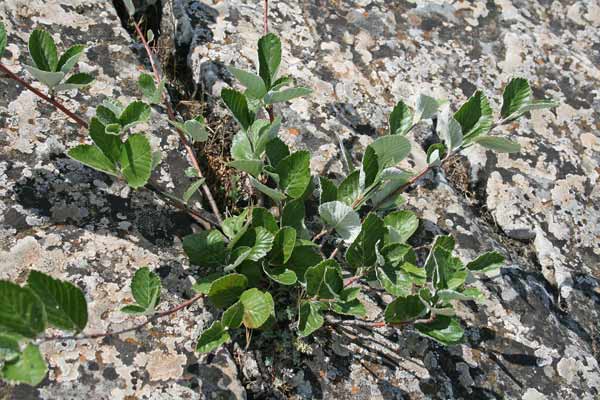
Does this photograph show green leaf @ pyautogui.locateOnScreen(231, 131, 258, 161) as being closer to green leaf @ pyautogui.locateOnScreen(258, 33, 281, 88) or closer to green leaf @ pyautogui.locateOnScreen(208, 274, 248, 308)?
green leaf @ pyautogui.locateOnScreen(258, 33, 281, 88)

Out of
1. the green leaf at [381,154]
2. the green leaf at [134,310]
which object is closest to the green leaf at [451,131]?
the green leaf at [381,154]

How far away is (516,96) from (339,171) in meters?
0.75

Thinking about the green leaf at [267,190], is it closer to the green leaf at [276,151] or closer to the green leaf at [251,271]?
the green leaf at [276,151]

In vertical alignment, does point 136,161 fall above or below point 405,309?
above

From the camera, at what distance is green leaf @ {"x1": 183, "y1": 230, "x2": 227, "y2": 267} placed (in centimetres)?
186

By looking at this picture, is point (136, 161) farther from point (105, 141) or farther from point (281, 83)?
point (281, 83)

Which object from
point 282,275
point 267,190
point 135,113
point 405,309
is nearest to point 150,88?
point 135,113

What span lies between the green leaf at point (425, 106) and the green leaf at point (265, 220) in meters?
0.63

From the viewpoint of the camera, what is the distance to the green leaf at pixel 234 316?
169cm

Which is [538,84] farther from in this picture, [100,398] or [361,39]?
[100,398]

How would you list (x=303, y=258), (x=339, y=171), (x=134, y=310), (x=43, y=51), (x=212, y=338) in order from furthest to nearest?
1. (x=339, y=171)
2. (x=303, y=258)
3. (x=43, y=51)
4. (x=212, y=338)
5. (x=134, y=310)

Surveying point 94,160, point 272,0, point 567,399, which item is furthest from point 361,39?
point 567,399

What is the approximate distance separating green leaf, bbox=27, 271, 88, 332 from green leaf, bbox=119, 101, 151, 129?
65cm

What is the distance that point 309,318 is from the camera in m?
1.79
